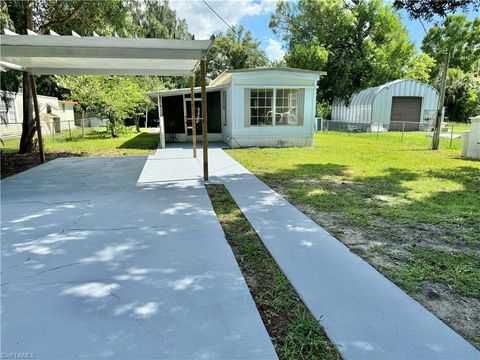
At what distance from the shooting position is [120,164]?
931 cm

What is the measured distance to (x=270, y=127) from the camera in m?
13.2

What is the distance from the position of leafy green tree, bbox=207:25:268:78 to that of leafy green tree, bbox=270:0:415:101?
39.5 ft

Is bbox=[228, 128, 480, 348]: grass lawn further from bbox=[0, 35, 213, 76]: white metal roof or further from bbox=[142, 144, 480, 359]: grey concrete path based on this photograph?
bbox=[0, 35, 213, 76]: white metal roof

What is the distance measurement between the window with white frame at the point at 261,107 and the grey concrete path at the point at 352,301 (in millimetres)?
8831

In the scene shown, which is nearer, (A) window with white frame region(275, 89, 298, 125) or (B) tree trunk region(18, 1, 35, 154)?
(B) tree trunk region(18, 1, 35, 154)

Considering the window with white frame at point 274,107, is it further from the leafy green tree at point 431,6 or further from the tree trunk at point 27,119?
the tree trunk at point 27,119

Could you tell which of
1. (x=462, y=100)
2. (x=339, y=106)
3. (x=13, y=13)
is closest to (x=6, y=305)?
(x=13, y=13)

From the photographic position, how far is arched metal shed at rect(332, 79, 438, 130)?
20938mm

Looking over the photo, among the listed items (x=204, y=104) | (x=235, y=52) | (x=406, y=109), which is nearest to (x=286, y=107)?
(x=204, y=104)

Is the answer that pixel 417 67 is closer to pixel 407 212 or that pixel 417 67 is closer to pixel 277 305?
pixel 407 212

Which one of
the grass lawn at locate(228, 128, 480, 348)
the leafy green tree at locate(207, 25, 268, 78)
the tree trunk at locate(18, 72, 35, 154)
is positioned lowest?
the grass lawn at locate(228, 128, 480, 348)

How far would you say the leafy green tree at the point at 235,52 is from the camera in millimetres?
37500

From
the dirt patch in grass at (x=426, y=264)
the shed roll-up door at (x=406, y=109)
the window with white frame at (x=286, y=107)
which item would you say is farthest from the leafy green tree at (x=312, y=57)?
the dirt patch in grass at (x=426, y=264)

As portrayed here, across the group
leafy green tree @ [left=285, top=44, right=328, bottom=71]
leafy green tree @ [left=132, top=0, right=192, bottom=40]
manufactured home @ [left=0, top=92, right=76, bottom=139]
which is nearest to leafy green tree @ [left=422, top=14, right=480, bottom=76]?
leafy green tree @ [left=285, top=44, right=328, bottom=71]
